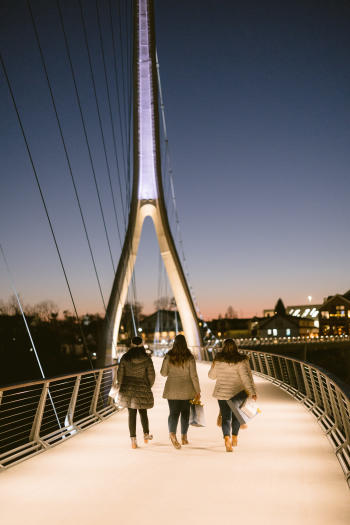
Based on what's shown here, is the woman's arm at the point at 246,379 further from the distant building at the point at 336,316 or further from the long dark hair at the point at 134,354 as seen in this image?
the distant building at the point at 336,316

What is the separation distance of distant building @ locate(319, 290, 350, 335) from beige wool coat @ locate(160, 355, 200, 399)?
97352 millimetres

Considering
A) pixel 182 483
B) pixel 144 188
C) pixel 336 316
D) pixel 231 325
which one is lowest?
pixel 182 483

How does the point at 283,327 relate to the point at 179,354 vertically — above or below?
above

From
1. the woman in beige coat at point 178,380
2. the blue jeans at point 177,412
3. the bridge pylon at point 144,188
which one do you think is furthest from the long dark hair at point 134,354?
the bridge pylon at point 144,188

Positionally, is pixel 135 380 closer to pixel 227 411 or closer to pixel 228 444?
pixel 227 411

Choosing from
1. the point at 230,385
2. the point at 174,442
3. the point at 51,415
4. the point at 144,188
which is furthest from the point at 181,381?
the point at 144,188

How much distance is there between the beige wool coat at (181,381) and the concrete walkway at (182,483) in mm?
530

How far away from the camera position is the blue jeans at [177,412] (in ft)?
20.4

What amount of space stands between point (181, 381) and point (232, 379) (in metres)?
0.50

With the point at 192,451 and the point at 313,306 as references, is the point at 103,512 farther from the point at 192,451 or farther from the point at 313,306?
the point at 313,306

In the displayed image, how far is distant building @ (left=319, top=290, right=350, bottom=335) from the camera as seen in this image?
329 ft

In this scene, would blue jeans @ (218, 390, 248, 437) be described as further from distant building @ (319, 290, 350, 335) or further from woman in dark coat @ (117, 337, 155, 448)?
distant building @ (319, 290, 350, 335)

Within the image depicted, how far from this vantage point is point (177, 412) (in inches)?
246

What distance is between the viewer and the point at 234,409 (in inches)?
236
